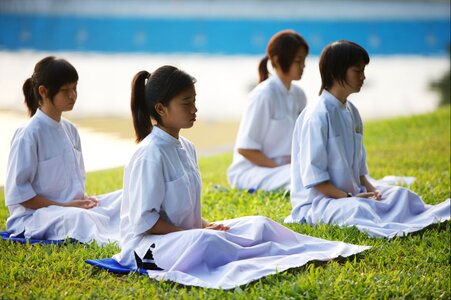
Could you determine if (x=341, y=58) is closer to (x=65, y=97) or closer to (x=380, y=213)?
(x=380, y=213)

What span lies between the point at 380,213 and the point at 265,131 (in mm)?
1582

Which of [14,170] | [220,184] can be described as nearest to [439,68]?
[220,184]

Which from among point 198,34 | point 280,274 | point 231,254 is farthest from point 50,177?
point 198,34

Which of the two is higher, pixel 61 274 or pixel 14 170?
pixel 14 170

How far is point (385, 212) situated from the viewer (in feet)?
15.4

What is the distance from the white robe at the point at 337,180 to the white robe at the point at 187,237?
715mm

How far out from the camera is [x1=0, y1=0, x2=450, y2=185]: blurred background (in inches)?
390

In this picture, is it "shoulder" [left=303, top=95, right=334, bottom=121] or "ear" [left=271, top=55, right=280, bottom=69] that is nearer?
"shoulder" [left=303, top=95, right=334, bottom=121]

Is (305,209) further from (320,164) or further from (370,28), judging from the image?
(370,28)

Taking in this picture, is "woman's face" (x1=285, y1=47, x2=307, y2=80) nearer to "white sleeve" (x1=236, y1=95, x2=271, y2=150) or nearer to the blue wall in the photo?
"white sleeve" (x1=236, y1=95, x2=271, y2=150)

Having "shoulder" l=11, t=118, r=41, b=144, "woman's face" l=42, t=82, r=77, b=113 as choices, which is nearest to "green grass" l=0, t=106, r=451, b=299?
"shoulder" l=11, t=118, r=41, b=144

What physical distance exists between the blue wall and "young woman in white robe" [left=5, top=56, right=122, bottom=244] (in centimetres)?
1313

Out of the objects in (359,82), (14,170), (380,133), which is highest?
(359,82)

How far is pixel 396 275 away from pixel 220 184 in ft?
9.18
